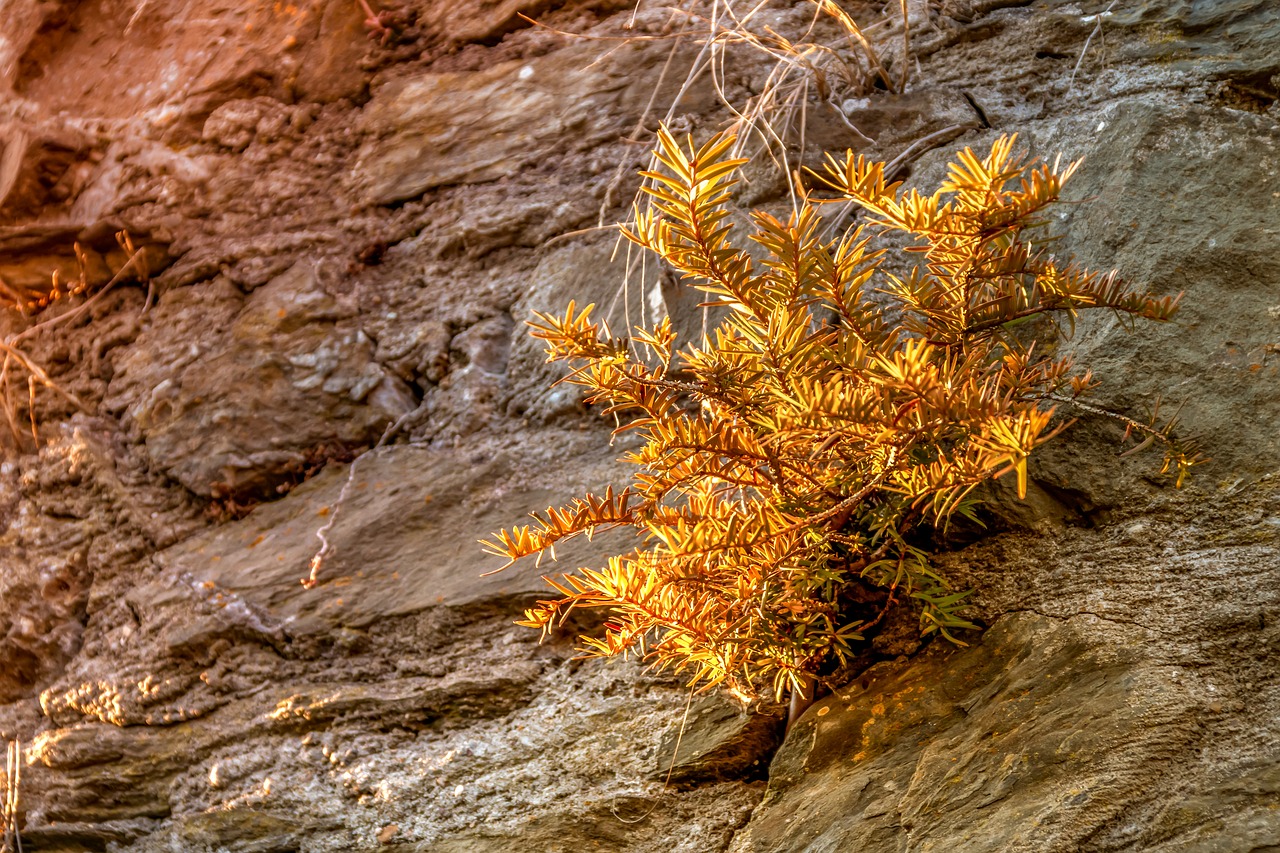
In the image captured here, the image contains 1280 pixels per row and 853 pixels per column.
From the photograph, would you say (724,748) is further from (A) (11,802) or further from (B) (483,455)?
(A) (11,802)

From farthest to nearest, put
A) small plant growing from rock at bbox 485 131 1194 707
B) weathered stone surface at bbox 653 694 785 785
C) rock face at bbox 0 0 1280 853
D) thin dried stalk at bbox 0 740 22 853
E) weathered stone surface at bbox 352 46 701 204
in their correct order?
weathered stone surface at bbox 352 46 701 204 → thin dried stalk at bbox 0 740 22 853 → weathered stone surface at bbox 653 694 785 785 → rock face at bbox 0 0 1280 853 → small plant growing from rock at bbox 485 131 1194 707

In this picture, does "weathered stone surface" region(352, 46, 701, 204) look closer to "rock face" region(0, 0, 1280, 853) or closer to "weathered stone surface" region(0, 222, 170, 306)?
"rock face" region(0, 0, 1280, 853)

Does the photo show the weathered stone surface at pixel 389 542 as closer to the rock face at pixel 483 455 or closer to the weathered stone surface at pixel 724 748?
the rock face at pixel 483 455

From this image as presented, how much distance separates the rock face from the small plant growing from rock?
12 cm

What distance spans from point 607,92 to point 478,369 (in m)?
0.58

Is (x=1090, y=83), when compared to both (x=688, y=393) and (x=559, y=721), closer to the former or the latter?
(x=688, y=393)

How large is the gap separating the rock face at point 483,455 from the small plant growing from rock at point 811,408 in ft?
0.40

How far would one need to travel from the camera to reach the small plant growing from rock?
2.73 ft

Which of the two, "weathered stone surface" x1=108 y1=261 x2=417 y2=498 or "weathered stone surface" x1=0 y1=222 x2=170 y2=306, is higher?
"weathered stone surface" x1=0 y1=222 x2=170 y2=306

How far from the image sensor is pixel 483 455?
5.30 ft

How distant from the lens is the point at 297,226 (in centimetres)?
194

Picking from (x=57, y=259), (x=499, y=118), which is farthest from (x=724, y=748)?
(x=57, y=259)

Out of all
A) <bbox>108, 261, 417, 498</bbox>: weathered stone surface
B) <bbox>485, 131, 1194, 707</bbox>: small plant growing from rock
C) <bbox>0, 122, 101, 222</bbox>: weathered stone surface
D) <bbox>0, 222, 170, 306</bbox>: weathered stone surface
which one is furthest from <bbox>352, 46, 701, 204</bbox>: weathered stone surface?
<bbox>485, 131, 1194, 707</bbox>: small plant growing from rock

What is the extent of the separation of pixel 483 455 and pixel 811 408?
89 cm
